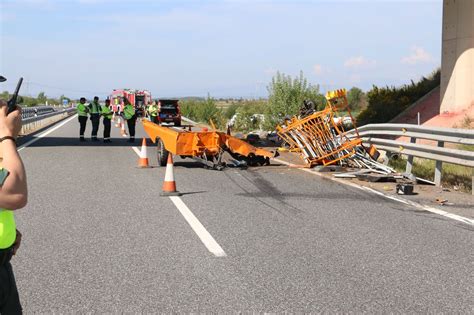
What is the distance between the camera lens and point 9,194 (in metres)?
2.51

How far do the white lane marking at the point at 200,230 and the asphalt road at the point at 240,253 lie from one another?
7cm

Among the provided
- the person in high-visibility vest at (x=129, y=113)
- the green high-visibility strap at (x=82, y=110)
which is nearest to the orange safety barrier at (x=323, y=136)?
the person in high-visibility vest at (x=129, y=113)

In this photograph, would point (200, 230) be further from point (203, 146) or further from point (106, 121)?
point (106, 121)

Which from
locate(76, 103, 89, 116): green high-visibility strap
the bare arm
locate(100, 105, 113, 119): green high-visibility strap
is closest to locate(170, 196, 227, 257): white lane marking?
the bare arm

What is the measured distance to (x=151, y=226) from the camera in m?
7.58

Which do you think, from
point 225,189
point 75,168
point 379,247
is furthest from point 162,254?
point 75,168

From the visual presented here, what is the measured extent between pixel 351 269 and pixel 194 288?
5.11 ft

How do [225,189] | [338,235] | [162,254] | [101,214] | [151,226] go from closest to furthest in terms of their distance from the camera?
[162,254] → [338,235] → [151,226] → [101,214] → [225,189]

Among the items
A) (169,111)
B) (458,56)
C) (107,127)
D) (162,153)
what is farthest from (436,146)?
(169,111)

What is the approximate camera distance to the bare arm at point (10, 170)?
250cm

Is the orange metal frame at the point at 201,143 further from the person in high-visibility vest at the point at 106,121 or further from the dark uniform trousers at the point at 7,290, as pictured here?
the dark uniform trousers at the point at 7,290

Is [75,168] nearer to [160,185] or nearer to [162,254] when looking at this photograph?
[160,185]

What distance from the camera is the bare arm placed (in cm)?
250

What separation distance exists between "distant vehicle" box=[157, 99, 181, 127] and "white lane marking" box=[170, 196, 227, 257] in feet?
98.8
